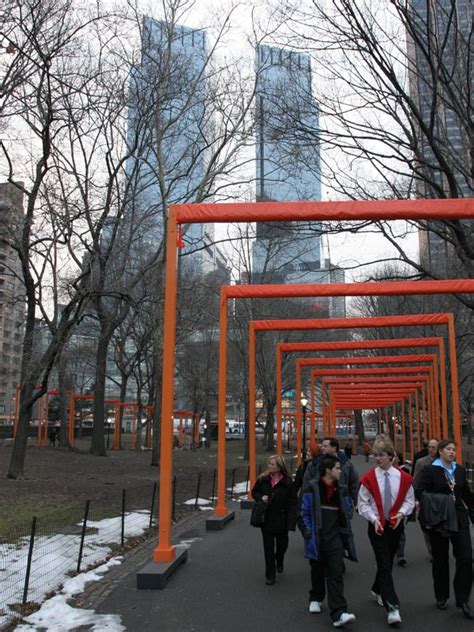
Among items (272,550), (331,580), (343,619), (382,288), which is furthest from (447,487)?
(382,288)

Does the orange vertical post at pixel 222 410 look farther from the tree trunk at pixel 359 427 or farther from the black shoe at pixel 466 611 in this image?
the tree trunk at pixel 359 427

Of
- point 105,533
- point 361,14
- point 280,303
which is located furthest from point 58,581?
point 280,303

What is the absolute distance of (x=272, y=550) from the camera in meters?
7.24

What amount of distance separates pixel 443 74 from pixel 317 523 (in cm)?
829


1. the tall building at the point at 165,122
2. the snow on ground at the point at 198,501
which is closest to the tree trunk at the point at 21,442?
the snow on ground at the point at 198,501

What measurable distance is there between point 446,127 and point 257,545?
9.42m

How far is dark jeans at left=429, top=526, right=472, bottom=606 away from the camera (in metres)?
5.89

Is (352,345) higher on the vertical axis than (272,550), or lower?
higher

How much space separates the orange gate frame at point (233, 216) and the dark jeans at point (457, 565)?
319 cm

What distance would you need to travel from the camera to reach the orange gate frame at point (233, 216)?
7504mm

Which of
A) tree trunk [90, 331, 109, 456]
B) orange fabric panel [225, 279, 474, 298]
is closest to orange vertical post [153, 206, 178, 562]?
orange fabric panel [225, 279, 474, 298]

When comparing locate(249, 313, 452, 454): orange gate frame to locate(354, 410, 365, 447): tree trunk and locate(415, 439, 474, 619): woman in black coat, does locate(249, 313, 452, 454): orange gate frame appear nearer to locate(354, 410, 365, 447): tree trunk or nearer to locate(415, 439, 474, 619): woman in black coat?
locate(415, 439, 474, 619): woman in black coat

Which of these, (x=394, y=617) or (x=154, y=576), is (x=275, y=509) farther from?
(x=394, y=617)

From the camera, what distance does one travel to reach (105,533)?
1008cm
